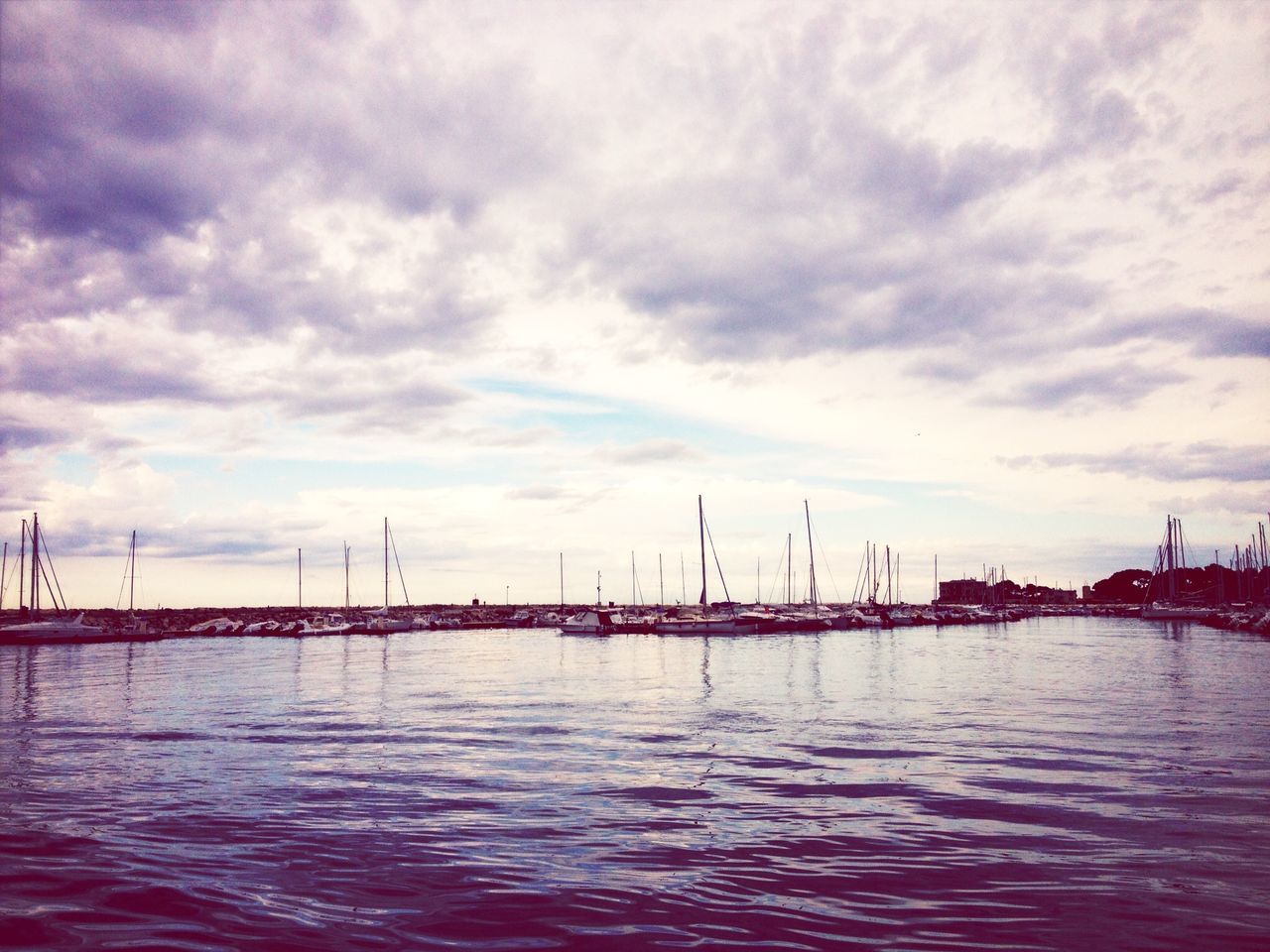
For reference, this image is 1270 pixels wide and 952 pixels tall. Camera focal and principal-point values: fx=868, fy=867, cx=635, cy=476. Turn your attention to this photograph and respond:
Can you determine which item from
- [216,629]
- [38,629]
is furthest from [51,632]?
Answer: [216,629]

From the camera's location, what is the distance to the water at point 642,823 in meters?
11.4

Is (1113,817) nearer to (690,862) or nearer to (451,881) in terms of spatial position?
(690,862)

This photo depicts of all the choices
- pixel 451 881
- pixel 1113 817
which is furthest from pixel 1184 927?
pixel 451 881

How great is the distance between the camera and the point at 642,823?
1656 cm

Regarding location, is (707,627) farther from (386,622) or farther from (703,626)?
(386,622)

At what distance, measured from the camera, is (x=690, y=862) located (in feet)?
46.0

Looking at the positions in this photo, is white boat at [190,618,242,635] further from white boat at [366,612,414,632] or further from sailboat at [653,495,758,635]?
sailboat at [653,495,758,635]

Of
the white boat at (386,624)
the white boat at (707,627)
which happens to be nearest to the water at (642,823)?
the white boat at (707,627)

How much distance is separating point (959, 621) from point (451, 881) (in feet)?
532

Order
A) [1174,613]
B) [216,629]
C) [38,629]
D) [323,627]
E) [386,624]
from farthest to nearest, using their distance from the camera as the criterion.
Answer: [1174,613], [386,624], [216,629], [323,627], [38,629]

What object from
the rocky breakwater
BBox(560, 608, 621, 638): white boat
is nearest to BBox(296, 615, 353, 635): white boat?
BBox(560, 608, 621, 638): white boat

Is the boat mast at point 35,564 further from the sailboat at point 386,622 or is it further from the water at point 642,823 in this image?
the water at point 642,823

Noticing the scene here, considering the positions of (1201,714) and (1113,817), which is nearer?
(1113,817)

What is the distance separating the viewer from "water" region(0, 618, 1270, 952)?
1138cm
